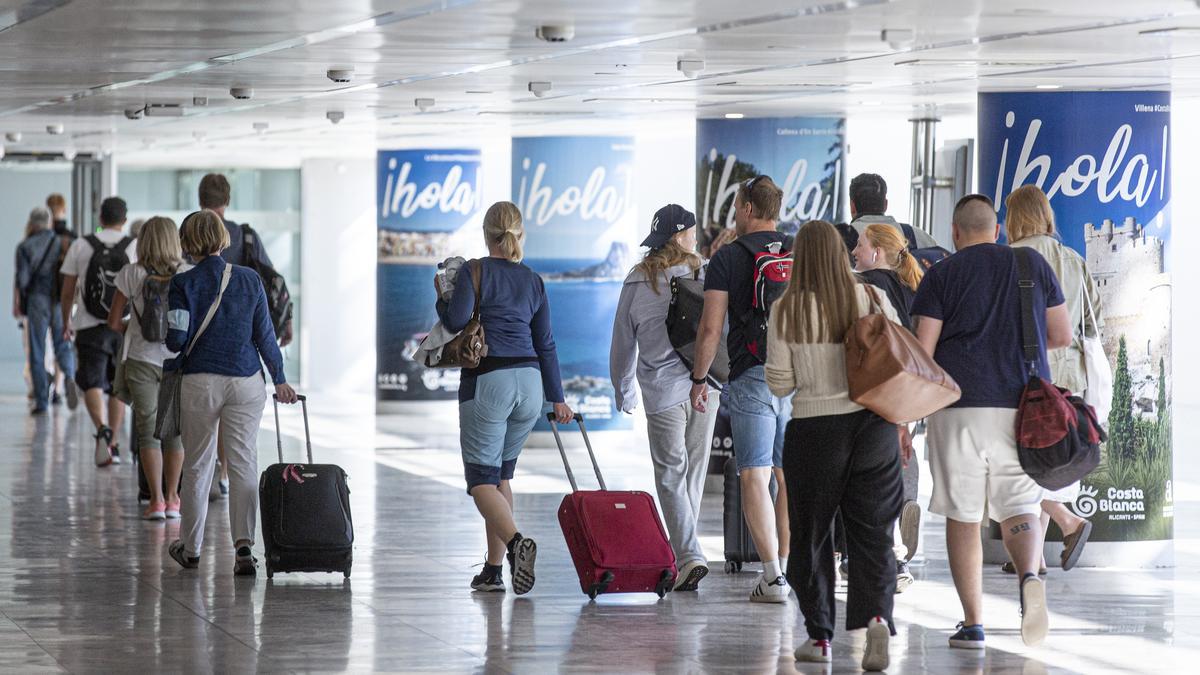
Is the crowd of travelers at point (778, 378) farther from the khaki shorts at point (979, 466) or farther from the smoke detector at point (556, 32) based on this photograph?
the smoke detector at point (556, 32)

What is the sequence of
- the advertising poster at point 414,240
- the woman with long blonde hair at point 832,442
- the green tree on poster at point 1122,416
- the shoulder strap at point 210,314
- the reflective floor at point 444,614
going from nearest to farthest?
the woman with long blonde hair at point 832,442, the reflective floor at point 444,614, the shoulder strap at point 210,314, the green tree on poster at point 1122,416, the advertising poster at point 414,240

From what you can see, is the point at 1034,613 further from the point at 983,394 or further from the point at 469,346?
the point at 469,346

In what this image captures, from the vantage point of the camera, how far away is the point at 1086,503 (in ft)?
29.1

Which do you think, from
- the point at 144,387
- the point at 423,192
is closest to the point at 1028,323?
the point at 144,387

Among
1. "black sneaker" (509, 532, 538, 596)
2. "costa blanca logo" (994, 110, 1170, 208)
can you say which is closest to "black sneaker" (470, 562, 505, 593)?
"black sneaker" (509, 532, 538, 596)

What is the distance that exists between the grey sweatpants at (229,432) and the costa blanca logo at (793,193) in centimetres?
466

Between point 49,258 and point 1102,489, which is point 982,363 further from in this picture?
point 49,258

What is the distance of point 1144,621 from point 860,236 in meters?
1.94

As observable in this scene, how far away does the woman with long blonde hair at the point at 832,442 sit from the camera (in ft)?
19.0

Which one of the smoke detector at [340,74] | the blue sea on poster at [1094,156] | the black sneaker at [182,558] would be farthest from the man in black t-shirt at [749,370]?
the smoke detector at [340,74]

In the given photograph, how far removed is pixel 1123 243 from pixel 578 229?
6.35 metres

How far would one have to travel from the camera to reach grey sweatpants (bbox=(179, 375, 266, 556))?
25.5 feet

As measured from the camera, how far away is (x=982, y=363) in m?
6.15

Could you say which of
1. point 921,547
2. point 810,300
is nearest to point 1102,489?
point 921,547
